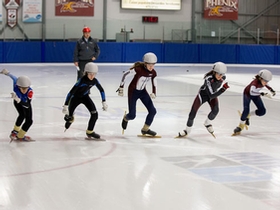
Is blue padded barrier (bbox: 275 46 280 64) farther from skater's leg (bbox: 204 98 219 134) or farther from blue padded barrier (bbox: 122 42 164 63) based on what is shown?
skater's leg (bbox: 204 98 219 134)

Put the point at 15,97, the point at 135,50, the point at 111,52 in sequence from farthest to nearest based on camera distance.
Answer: the point at 135,50 → the point at 111,52 → the point at 15,97

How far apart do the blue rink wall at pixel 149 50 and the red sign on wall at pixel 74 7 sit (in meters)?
3.11

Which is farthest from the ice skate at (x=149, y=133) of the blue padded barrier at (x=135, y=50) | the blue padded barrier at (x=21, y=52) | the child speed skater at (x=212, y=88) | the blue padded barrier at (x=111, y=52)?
the blue padded barrier at (x=135, y=50)

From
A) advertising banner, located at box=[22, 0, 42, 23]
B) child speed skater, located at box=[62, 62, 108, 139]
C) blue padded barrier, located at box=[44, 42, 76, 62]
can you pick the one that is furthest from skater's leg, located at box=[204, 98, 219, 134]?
advertising banner, located at box=[22, 0, 42, 23]

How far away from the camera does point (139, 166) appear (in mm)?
6367

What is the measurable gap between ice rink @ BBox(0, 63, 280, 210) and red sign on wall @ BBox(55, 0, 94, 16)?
885 inches

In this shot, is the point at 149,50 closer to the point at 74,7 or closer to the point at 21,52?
the point at 74,7

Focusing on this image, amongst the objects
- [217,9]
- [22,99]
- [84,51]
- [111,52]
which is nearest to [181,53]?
[111,52]

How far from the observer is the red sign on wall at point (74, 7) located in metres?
32.6

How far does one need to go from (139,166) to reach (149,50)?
25.6 metres

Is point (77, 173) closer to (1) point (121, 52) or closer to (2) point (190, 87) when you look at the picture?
(2) point (190, 87)

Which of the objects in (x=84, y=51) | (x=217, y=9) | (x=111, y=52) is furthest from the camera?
(x=217, y=9)

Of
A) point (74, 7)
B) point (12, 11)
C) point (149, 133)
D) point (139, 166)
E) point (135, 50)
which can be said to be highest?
point (74, 7)

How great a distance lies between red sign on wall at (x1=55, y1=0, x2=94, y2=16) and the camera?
32625 millimetres
